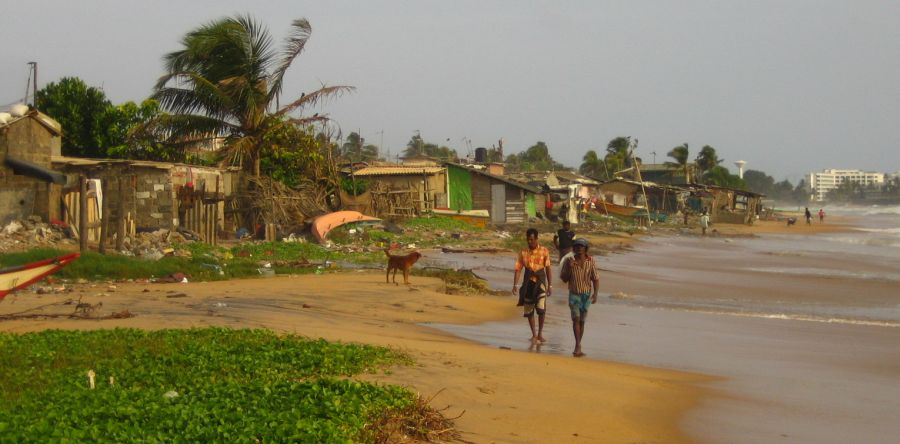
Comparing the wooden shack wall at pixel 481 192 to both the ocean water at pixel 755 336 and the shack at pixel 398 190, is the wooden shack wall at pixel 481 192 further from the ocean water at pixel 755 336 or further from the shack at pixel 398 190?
the ocean water at pixel 755 336

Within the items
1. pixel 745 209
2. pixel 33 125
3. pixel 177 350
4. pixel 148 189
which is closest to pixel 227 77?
pixel 148 189

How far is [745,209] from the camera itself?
72125 mm

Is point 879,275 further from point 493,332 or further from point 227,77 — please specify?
point 227,77

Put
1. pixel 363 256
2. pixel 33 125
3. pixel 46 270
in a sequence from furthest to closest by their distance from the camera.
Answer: pixel 363 256 < pixel 33 125 < pixel 46 270

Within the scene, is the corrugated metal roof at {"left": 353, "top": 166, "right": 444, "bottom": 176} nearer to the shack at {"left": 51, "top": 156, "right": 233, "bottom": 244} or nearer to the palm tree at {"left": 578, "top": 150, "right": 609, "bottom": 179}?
the shack at {"left": 51, "top": 156, "right": 233, "bottom": 244}

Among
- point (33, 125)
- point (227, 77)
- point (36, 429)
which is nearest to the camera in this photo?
point (36, 429)

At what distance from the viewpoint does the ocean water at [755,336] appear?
8.00 metres

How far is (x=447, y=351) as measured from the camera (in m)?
9.74

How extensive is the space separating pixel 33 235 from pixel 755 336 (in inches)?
567

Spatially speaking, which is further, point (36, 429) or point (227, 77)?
point (227, 77)

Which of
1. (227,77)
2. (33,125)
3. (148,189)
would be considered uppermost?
(227,77)

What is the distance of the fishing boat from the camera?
1050 centimetres

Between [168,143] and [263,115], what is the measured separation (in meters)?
3.21

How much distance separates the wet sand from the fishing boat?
449 millimetres
